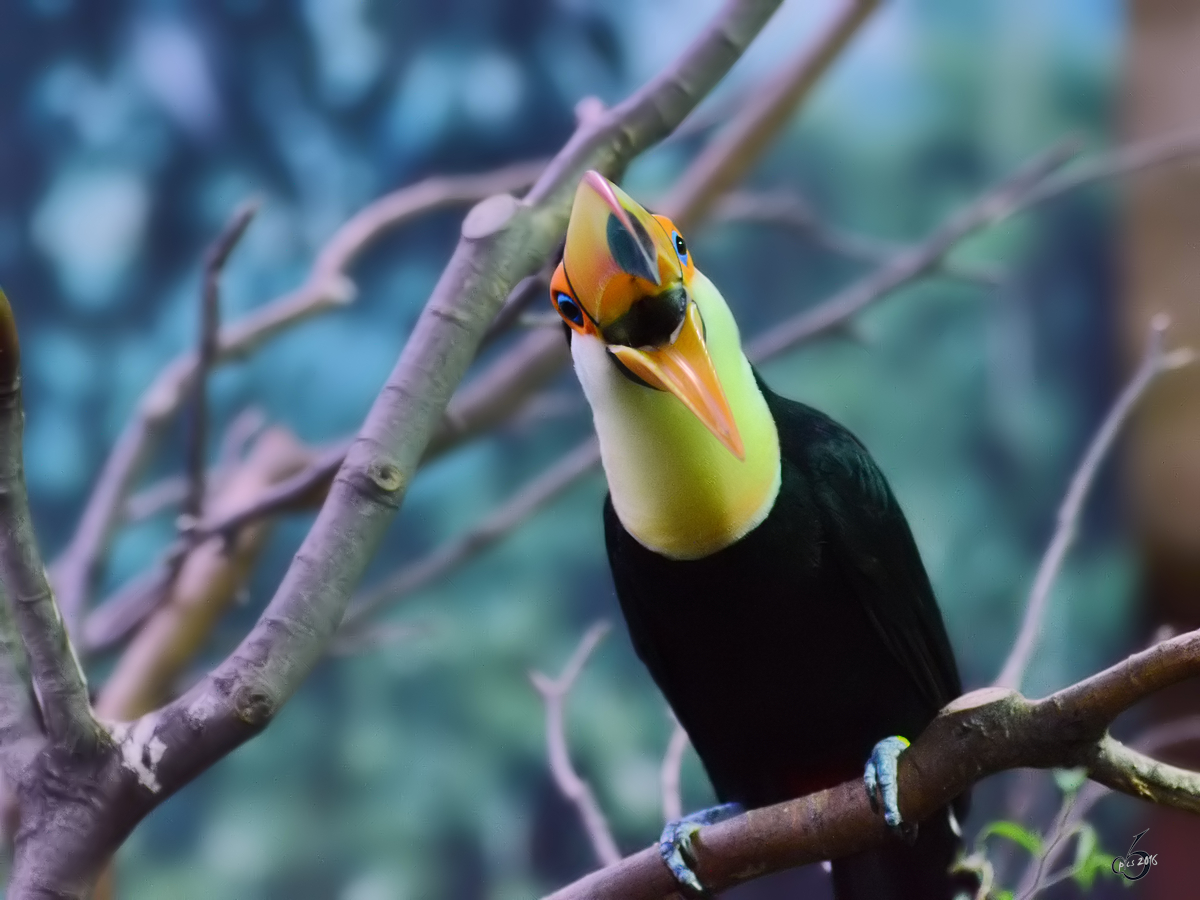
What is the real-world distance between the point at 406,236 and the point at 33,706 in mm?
917

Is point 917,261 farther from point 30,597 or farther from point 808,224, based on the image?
point 30,597

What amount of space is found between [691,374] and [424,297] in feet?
2.82

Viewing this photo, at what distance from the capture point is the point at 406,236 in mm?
1359

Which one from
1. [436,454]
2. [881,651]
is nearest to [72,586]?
[436,454]

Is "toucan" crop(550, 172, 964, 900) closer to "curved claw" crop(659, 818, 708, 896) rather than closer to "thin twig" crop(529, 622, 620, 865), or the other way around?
"curved claw" crop(659, 818, 708, 896)

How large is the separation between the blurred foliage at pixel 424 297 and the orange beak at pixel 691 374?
78cm

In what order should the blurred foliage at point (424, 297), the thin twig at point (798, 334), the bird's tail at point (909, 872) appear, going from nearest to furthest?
the bird's tail at point (909, 872) → the thin twig at point (798, 334) → the blurred foliage at point (424, 297)

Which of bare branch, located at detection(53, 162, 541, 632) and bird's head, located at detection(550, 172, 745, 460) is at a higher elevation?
bare branch, located at detection(53, 162, 541, 632)

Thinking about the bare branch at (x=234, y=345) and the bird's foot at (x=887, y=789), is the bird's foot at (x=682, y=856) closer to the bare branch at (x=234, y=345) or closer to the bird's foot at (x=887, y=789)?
the bird's foot at (x=887, y=789)

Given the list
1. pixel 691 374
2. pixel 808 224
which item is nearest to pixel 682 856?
pixel 691 374

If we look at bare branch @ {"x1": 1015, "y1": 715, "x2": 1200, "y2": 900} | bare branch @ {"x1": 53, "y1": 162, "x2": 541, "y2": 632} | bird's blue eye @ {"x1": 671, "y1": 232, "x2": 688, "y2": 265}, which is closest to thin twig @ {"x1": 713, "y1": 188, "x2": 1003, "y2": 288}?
bare branch @ {"x1": 53, "y1": 162, "x2": 541, "y2": 632}

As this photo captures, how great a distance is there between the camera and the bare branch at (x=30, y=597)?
48 cm

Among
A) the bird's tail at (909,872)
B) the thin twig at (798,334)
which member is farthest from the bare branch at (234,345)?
the bird's tail at (909,872)

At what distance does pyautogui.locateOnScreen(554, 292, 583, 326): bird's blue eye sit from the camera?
0.60 meters
